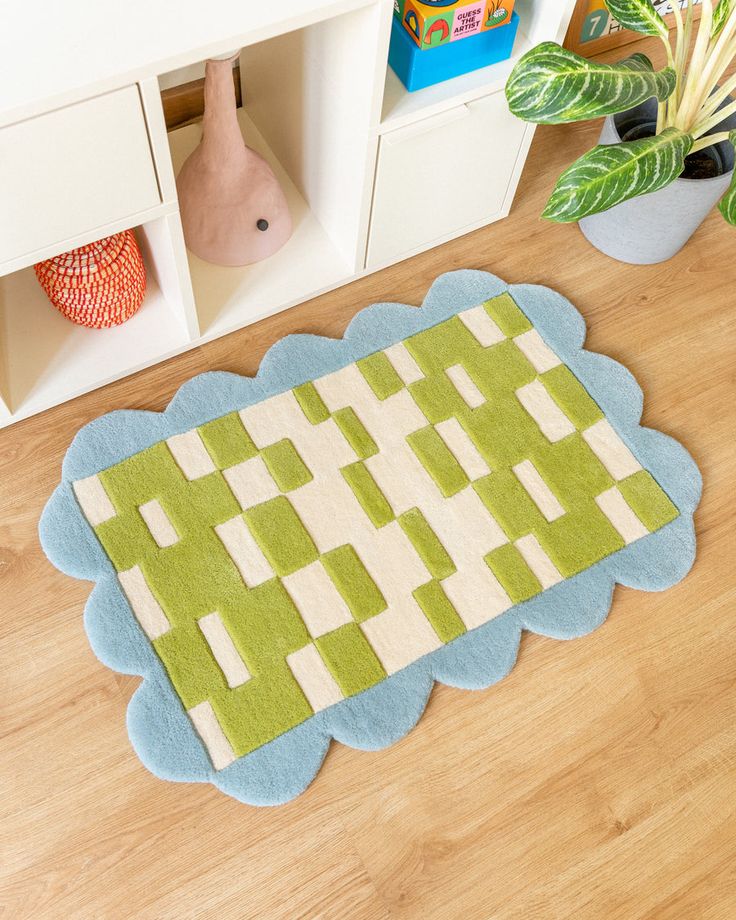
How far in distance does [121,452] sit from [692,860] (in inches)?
41.6

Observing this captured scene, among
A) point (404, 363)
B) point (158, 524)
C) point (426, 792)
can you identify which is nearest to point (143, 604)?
point (158, 524)

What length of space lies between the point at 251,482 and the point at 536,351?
1.85 feet

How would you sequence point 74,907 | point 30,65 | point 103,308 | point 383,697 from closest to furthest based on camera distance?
point 30,65 < point 74,907 < point 383,697 < point 103,308

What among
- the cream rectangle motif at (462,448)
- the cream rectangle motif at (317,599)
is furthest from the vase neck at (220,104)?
the cream rectangle motif at (317,599)

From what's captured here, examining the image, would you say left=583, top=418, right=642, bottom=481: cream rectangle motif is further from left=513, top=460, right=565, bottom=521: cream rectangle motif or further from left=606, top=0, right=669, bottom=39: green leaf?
left=606, top=0, right=669, bottom=39: green leaf

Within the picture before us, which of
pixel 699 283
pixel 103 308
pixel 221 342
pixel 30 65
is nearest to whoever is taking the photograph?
pixel 30 65

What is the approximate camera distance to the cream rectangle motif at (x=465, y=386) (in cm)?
155

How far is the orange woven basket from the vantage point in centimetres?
139

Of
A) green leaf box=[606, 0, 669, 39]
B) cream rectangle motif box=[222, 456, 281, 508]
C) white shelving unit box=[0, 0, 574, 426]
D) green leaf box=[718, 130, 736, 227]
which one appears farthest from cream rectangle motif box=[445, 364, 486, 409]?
green leaf box=[606, 0, 669, 39]

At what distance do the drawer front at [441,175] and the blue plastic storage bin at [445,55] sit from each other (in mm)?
55

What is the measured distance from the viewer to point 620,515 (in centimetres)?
148

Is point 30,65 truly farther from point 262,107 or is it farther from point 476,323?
point 476,323

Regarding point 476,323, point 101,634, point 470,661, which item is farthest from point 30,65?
point 470,661

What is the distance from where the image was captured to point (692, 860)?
1279mm
